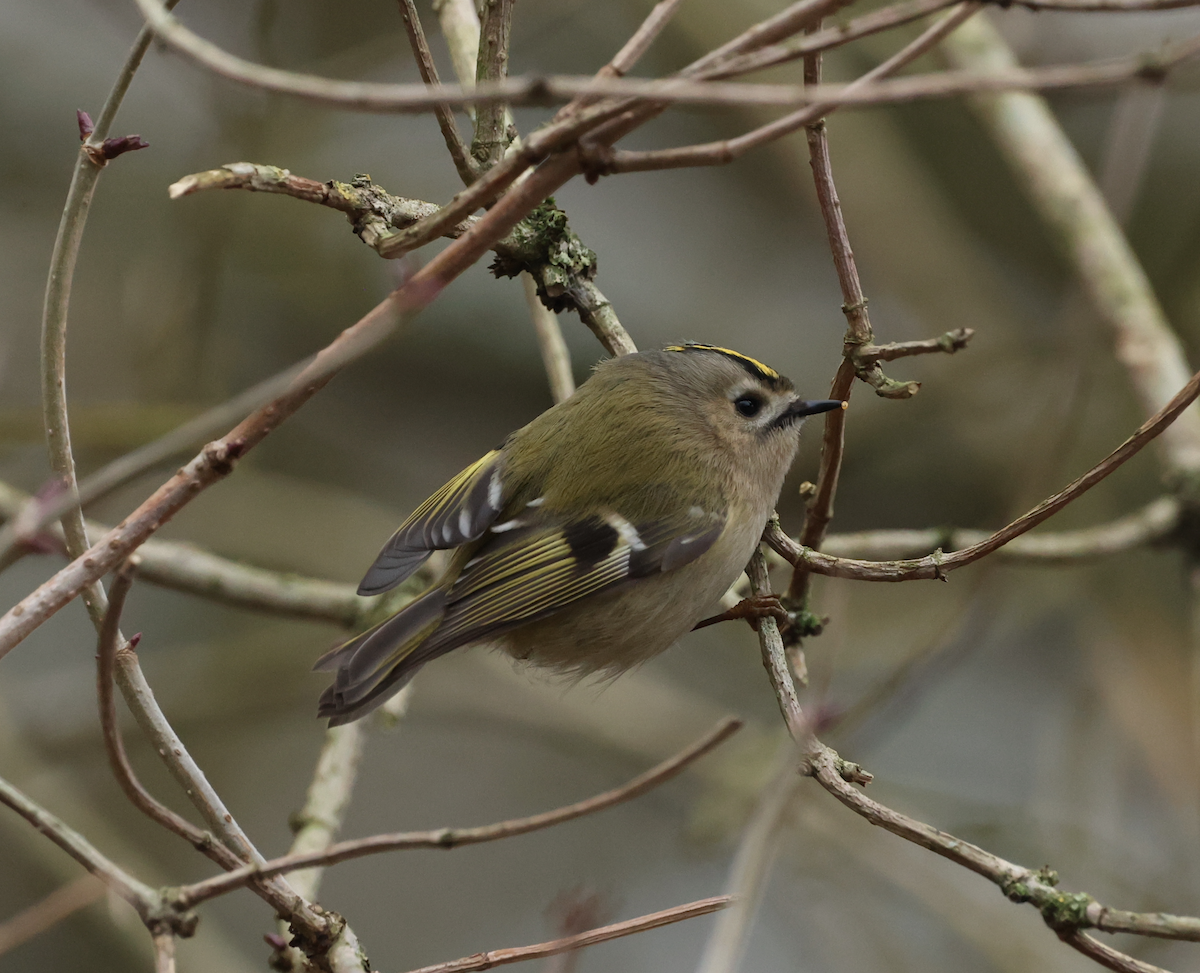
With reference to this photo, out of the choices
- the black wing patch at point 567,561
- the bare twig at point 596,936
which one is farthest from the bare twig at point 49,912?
the black wing patch at point 567,561

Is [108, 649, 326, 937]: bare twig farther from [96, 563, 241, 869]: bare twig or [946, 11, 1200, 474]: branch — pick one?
[946, 11, 1200, 474]: branch

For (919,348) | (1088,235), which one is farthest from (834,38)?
(1088,235)

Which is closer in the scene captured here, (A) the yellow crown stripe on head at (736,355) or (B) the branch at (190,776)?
(B) the branch at (190,776)

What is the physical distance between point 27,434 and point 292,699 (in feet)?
2.87

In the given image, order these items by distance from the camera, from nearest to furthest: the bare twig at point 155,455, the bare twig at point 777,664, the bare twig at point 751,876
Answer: the bare twig at point 155,455 < the bare twig at point 751,876 < the bare twig at point 777,664

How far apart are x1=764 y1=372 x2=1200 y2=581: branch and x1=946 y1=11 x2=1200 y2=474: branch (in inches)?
43.4

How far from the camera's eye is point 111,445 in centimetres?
275

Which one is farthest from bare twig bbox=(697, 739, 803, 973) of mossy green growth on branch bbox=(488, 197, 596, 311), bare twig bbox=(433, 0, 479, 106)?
bare twig bbox=(433, 0, 479, 106)

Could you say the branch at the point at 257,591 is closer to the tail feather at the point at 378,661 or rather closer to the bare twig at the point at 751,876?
the tail feather at the point at 378,661

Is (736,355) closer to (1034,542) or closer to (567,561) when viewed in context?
(567,561)

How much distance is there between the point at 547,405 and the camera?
3295 mm

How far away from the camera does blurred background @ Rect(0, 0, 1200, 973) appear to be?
2791 mm

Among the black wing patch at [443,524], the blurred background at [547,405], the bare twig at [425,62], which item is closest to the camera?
the bare twig at [425,62]

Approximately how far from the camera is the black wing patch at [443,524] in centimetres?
162
